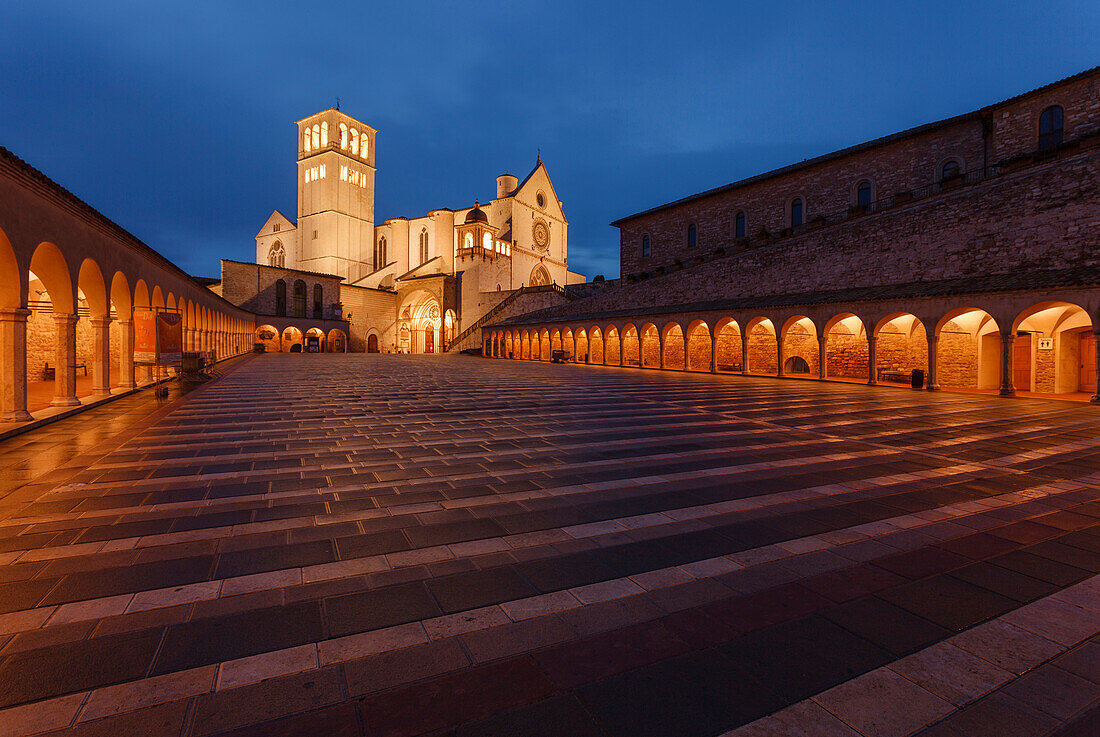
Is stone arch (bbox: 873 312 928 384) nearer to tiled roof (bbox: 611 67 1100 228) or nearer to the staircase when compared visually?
tiled roof (bbox: 611 67 1100 228)

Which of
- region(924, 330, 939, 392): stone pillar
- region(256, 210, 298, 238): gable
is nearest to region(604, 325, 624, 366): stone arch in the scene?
region(924, 330, 939, 392): stone pillar

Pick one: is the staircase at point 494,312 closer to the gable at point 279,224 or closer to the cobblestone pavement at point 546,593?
the gable at point 279,224

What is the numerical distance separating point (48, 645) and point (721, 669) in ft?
10.1

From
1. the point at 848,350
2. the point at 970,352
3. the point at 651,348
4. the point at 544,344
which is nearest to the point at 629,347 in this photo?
the point at 651,348

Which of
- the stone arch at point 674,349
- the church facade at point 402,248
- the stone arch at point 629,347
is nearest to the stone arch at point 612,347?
the stone arch at point 629,347

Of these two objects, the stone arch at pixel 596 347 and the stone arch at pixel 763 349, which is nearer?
the stone arch at pixel 763 349

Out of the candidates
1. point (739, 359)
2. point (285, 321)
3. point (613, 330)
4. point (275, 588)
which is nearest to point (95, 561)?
point (275, 588)

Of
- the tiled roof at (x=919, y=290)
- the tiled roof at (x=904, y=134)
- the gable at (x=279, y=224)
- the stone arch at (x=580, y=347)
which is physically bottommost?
the stone arch at (x=580, y=347)

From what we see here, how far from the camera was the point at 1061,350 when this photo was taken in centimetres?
1727

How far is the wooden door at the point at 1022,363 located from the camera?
59.6 feet

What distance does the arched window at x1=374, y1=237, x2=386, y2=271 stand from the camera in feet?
216

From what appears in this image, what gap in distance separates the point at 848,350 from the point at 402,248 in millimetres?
53263

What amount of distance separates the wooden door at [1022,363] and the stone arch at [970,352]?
0.70m

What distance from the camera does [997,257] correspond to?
17422 mm
